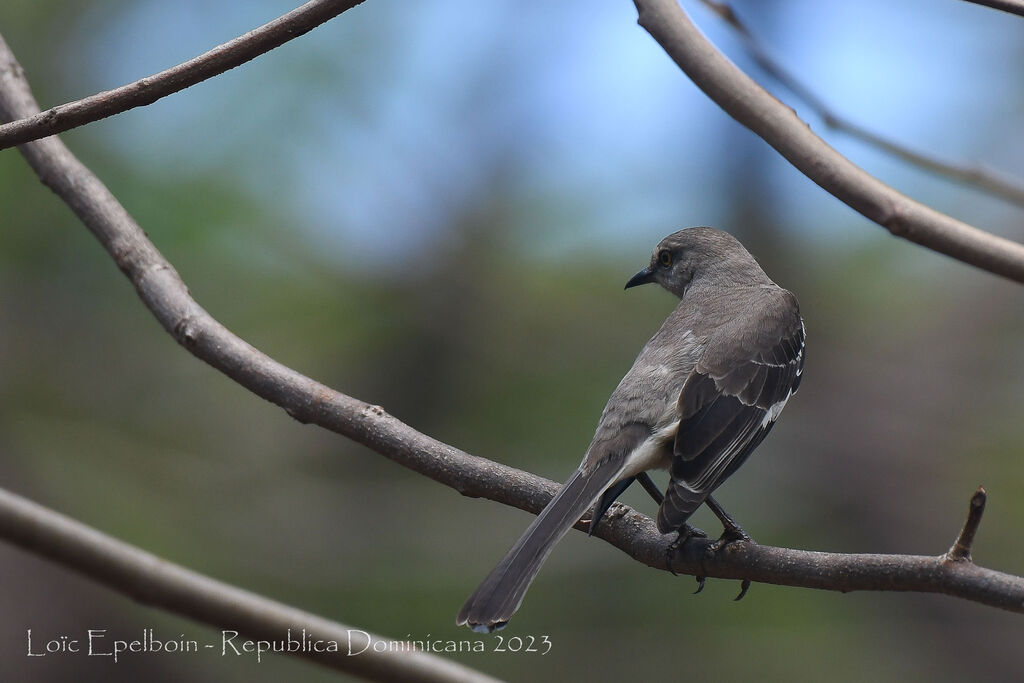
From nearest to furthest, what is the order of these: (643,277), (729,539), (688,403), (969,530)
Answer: (969,530), (729,539), (688,403), (643,277)

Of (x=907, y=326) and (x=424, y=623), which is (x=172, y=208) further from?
→ (x=907, y=326)

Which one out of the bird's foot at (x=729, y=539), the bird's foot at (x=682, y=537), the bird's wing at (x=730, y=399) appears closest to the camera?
the bird's foot at (x=729, y=539)

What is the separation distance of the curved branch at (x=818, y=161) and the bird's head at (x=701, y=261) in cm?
296

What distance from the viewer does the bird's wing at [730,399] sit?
3.50 metres

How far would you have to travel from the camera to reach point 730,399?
3.98m

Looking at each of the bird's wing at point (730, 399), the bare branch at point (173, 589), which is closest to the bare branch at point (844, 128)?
the bird's wing at point (730, 399)

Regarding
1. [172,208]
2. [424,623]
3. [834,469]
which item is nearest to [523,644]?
[424,623]

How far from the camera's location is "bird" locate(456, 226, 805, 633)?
10.1ft

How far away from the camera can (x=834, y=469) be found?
8.55m

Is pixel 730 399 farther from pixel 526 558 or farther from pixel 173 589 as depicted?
pixel 173 589

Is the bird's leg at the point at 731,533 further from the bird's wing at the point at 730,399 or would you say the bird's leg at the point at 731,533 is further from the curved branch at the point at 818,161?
the curved branch at the point at 818,161

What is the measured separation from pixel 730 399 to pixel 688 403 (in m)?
0.22

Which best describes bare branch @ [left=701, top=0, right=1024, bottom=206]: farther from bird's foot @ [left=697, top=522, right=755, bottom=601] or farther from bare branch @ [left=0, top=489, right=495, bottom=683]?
bare branch @ [left=0, top=489, right=495, bottom=683]

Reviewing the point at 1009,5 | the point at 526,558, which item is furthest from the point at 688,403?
the point at 1009,5
